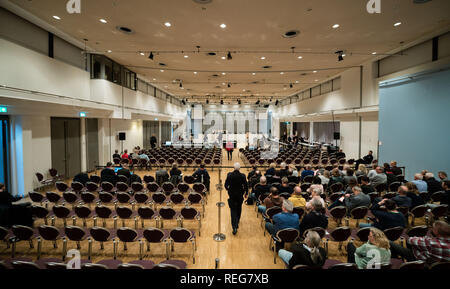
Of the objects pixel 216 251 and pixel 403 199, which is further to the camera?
pixel 403 199

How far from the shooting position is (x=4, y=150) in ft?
27.8

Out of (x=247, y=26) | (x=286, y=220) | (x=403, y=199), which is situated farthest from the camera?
(x=247, y=26)

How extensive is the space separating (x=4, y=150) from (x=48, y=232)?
269 inches

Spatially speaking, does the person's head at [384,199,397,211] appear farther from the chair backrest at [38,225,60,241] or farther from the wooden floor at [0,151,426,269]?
the chair backrest at [38,225,60,241]

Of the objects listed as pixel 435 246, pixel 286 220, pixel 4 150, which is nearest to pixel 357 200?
pixel 435 246

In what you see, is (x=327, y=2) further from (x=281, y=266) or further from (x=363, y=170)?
(x=281, y=266)

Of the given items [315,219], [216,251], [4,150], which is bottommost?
[216,251]

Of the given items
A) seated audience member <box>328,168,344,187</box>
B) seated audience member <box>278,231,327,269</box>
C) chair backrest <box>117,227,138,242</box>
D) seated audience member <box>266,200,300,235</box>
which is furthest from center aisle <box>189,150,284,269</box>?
seated audience member <box>328,168,344,187</box>

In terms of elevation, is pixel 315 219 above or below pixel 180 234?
above

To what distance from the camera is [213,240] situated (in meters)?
5.32

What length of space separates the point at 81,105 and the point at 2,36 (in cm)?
352

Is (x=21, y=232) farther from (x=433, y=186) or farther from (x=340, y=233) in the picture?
(x=433, y=186)
